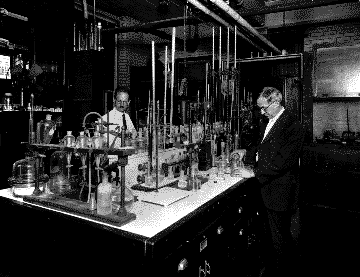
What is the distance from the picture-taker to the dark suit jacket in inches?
118

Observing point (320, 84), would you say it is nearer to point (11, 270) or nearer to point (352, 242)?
point (352, 242)

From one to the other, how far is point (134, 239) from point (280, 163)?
70.4 inches

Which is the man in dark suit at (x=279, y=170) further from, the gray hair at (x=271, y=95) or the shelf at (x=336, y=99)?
the shelf at (x=336, y=99)

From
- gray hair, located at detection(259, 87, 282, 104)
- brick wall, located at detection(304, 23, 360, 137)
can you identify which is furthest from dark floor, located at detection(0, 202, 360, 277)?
gray hair, located at detection(259, 87, 282, 104)

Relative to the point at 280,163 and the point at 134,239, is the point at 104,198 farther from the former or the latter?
the point at 280,163

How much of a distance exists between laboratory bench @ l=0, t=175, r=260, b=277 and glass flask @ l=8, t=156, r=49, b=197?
0.08 meters

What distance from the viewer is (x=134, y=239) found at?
1.65 metres

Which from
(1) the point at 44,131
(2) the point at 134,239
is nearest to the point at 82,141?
(1) the point at 44,131

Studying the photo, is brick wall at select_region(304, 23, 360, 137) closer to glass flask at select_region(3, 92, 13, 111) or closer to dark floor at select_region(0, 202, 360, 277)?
dark floor at select_region(0, 202, 360, 277)

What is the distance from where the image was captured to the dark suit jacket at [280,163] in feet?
9.84

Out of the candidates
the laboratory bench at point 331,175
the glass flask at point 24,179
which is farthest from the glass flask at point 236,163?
the laboratory bench at point 331,175

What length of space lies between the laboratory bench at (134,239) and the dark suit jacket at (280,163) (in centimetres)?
42

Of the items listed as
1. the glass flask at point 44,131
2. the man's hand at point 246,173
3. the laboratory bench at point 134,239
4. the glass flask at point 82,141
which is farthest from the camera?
the man's hand at point 246,173

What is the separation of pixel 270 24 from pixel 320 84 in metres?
1.60
